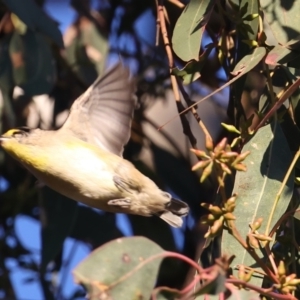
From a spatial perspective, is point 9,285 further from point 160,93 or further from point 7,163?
point 160,93

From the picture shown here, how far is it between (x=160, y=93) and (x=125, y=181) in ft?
2.84

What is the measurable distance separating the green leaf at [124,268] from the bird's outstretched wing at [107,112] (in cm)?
116

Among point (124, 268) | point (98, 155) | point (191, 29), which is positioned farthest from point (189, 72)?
point (98, 155)

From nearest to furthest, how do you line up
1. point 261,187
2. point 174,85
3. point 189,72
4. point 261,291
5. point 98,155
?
point 261,291 < point 261,187 < point 189,72 < point 174,85 < point 98,155

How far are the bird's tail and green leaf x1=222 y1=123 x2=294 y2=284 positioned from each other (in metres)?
0.75

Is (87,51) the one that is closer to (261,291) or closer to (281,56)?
(281,56)

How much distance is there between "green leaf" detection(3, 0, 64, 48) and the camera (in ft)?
7.84

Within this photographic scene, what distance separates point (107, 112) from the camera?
8.57ft

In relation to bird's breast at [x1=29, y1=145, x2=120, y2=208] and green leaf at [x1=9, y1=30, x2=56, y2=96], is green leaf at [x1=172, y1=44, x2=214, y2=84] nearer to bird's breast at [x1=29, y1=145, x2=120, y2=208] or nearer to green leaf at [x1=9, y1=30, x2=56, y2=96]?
bird's breast at [x1=29, y1=145, x2=120, y2=208]

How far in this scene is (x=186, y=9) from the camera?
1957 mm

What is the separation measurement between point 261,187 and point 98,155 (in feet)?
2.90

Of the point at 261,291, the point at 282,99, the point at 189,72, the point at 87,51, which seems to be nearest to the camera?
the point at 261,291

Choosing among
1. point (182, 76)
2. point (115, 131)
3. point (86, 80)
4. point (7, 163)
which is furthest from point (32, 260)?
point (182, 76)

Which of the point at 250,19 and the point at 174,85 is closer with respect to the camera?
the point at 250,19
